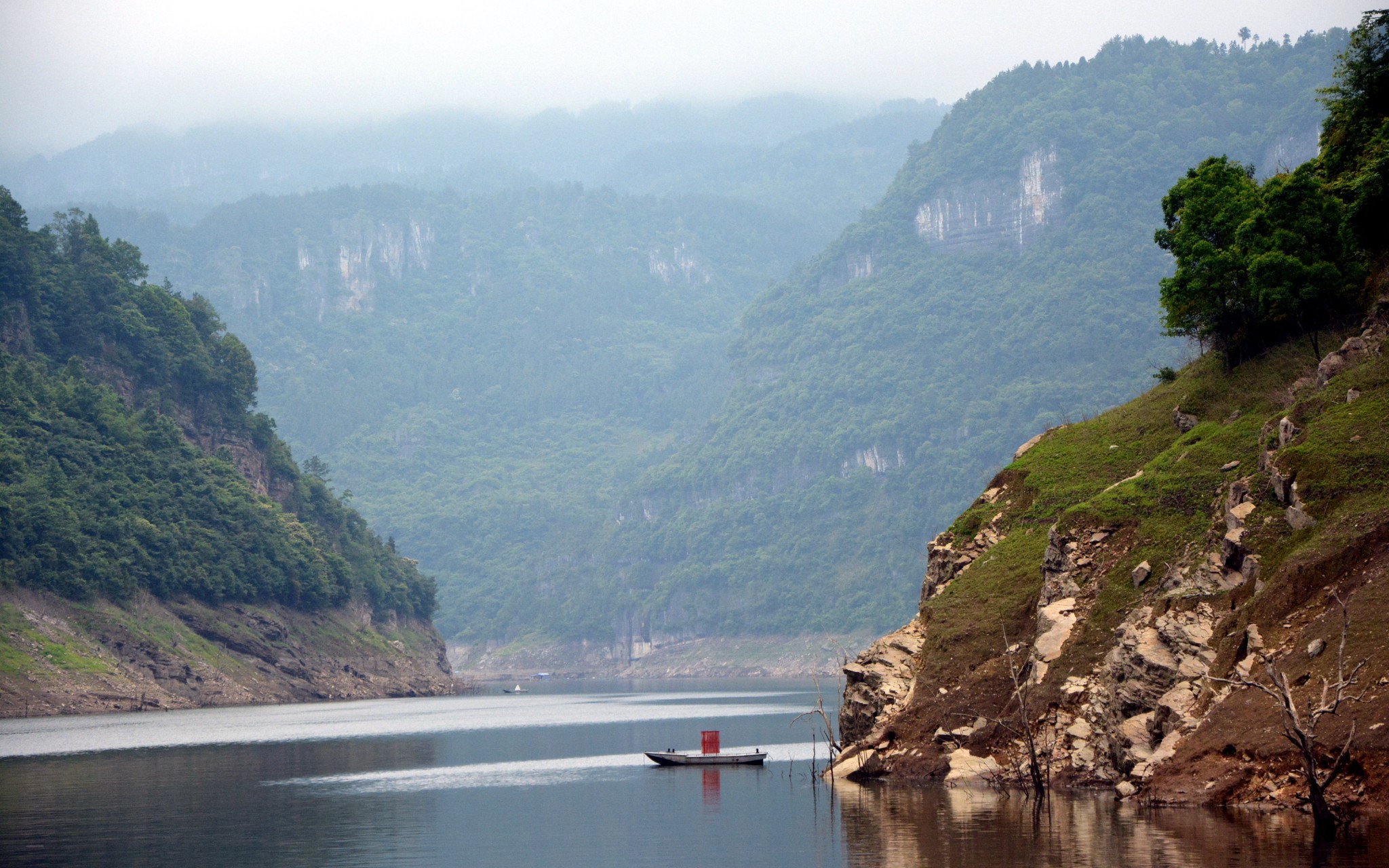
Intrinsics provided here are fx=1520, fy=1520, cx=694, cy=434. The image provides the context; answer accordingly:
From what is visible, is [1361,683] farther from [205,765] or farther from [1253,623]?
[205,765]

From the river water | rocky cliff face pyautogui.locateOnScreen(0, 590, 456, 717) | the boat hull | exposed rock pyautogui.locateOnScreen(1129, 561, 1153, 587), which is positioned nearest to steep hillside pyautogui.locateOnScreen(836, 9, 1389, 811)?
exposed rock pyautogui.locateOnScreen(1129, 561, 1153, 587)

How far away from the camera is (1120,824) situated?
176 feet

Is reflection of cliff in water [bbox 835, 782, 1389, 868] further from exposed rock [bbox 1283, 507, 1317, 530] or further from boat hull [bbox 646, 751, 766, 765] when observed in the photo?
boat hull [bbox 646, 751, 766, 765]

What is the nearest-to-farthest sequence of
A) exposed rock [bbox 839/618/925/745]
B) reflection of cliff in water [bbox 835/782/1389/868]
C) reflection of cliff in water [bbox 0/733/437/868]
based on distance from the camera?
reflection of cliff in water [bbox 835/782/1389/868] < reflection of cliff in water [bbox 0/733/437/868] < exposed rock [bbox 839/618/925/745]

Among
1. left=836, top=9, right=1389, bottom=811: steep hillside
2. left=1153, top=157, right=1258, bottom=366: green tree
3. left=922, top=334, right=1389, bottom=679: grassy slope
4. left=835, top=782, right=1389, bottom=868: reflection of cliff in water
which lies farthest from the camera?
left=1153, top=157, right=1258, bottom=366: green tree

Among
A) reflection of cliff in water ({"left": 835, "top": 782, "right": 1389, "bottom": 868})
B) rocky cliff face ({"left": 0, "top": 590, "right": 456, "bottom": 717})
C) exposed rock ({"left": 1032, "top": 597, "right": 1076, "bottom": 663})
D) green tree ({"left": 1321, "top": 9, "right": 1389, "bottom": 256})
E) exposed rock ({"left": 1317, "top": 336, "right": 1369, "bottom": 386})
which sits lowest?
rocky cliff face ({"left": 0, "top": 590, "right": 456, "bottom": 717})

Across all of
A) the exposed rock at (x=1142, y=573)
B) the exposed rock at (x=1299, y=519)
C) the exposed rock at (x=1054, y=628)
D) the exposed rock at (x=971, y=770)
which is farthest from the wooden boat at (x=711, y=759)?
the exposed rock at (x=1299, y=519)

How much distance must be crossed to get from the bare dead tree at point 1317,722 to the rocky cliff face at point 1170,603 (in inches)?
23.9

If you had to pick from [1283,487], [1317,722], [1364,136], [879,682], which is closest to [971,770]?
[879,682]

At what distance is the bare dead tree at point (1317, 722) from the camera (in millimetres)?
46250

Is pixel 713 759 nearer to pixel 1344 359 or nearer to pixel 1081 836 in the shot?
pixel 1081 836

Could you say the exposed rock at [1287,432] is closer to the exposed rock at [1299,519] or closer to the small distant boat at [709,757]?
the exposed rock at [1299,519]

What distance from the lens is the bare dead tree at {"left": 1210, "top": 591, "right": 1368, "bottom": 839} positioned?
46.2m

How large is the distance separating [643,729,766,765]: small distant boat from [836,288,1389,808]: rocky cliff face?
509 inches
